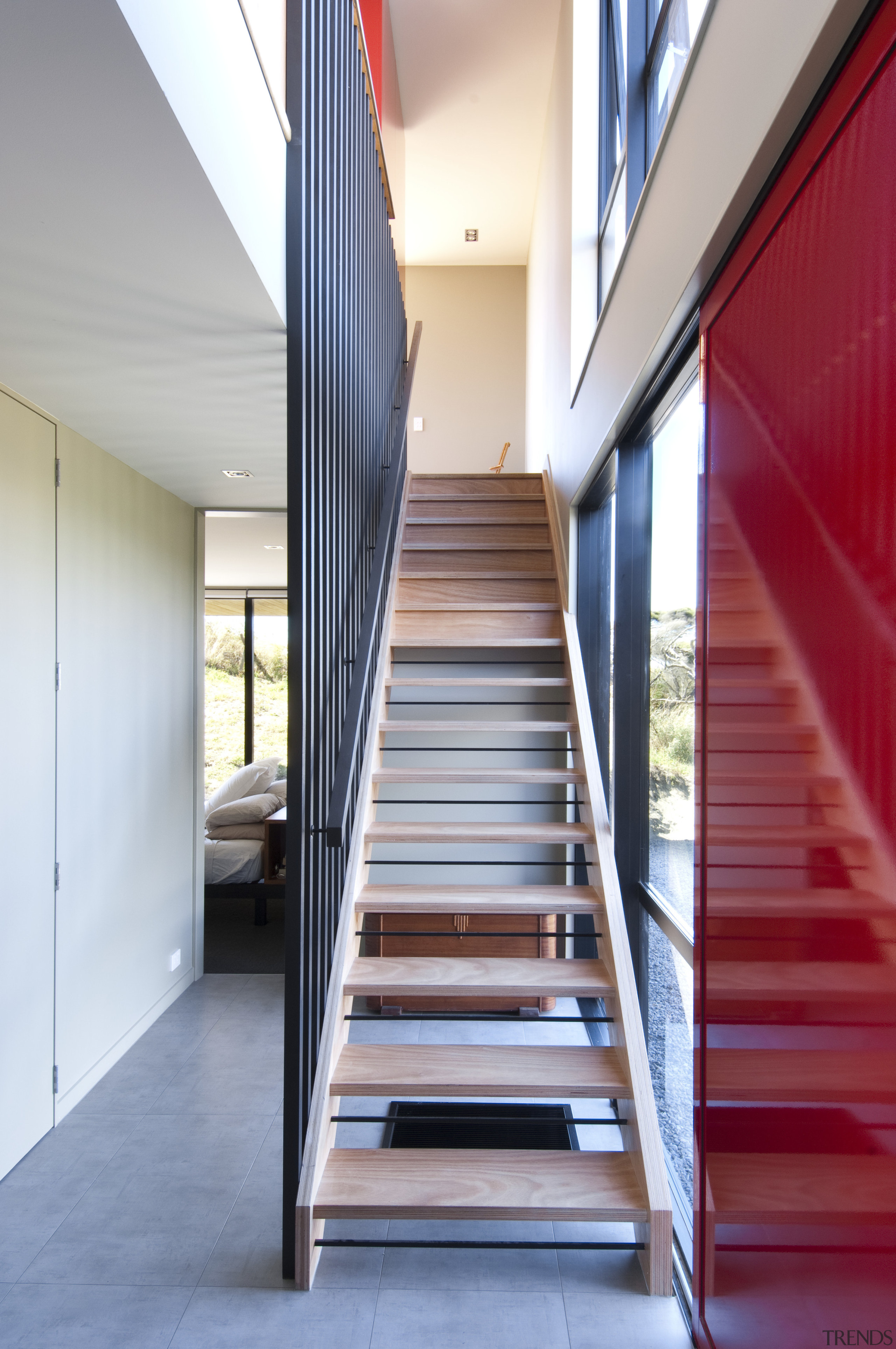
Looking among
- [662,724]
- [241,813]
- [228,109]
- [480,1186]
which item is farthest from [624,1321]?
[241,813]

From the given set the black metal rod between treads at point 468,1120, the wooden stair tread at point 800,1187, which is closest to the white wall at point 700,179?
the wooden stair tread at point 800,1187

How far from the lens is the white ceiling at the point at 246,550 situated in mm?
5406

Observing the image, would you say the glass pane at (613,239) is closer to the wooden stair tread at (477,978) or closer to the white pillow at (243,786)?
the wooden stair tread at (477,978)

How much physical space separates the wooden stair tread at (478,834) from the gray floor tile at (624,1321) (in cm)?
124

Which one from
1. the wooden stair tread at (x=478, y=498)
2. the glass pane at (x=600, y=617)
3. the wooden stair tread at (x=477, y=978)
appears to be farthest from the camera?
the wooden stair tread at (x=478, y=498)

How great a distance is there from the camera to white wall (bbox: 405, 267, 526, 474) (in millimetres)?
6879

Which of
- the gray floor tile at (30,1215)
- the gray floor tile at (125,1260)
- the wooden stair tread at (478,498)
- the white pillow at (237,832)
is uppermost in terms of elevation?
the wooden stair tread at (478,498)

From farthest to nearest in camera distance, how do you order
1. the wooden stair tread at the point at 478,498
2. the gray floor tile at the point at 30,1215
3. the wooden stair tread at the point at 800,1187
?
the wooden stair tread at the point at 478,498 < the gray floor tile at the point at 30,1215 < the wooden stair tread at the point at 800,1187

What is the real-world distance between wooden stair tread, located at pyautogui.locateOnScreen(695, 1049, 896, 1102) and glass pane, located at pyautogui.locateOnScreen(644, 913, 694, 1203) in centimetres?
35

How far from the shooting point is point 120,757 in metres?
3.60

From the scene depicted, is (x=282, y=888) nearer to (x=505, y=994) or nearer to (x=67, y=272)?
(x=505, y=994)

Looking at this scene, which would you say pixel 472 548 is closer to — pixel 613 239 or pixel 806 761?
pixel 613 239

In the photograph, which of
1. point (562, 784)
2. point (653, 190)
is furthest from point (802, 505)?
point (562, 784)

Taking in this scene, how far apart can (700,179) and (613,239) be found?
→ 74.0 inches
